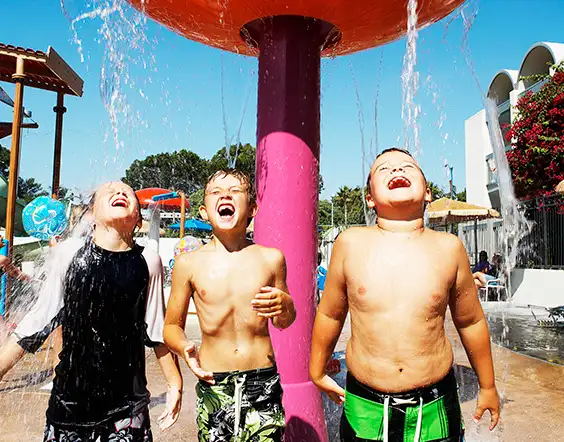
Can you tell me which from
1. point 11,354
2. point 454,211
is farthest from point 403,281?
point 454,211

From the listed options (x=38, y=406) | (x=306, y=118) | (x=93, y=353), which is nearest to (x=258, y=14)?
(x=306, y=118)

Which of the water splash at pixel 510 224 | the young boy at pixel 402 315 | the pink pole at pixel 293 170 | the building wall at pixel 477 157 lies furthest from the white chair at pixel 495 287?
the young boy at pixel 402 315

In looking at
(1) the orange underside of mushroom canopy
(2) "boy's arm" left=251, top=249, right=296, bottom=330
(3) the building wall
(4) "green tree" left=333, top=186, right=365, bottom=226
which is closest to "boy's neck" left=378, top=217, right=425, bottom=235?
(2) "boy's arm" left=251, top=249, right=296, bottom=330

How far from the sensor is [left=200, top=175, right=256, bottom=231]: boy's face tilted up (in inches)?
98.0

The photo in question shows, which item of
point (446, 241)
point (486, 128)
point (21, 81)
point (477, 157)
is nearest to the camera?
point (446, 241)

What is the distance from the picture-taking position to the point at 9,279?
641 cm

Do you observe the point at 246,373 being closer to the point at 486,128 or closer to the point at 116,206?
the point at 116,206

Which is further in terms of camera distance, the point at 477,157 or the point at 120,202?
the point at 477,157

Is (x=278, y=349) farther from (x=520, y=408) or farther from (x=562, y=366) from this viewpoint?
(x=562, y=366)

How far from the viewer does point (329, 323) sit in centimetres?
230

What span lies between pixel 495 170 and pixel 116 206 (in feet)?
70.6

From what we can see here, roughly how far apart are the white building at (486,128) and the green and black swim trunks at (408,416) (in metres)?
19.3

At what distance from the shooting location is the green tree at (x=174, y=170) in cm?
3825

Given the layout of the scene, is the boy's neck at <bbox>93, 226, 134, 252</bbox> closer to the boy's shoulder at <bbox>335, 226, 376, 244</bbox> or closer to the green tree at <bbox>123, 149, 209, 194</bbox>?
the boy's shoulder at <bbox>335, 226, 376, 244</bbox>
